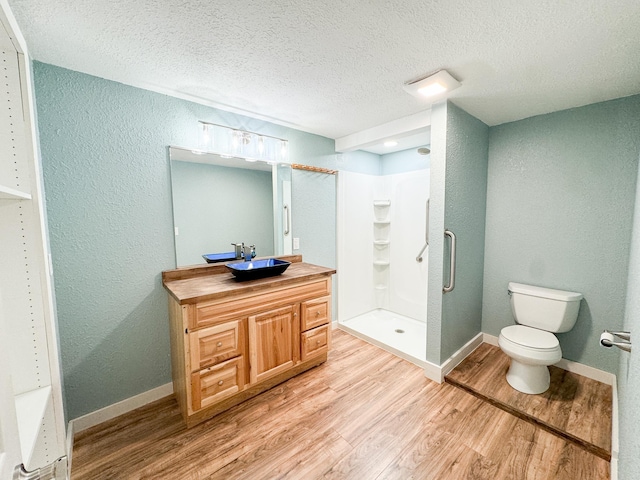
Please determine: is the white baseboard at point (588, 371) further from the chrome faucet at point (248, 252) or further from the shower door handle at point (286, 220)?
the chrome faucet at point (248, 252)

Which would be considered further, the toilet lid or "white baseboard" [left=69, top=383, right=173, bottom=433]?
the toilet lid

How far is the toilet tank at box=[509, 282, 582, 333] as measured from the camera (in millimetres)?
2098

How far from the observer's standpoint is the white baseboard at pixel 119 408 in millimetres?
1677

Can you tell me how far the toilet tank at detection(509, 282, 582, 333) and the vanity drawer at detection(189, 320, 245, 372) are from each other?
235 cm

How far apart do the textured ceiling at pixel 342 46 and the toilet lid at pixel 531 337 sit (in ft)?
5.97

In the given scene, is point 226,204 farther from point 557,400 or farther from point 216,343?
point 557,400

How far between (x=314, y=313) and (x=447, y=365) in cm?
121

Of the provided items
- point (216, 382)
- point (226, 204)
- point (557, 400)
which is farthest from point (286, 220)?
point (557, 400)

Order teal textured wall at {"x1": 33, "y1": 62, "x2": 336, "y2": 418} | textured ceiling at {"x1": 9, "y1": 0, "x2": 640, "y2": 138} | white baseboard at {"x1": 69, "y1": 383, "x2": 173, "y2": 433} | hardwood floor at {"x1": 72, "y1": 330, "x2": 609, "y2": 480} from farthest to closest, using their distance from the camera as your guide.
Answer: white baseboard at {"x1": 69, "y1": 383, "x2": 173, "y2": 433} < teal textured wall at {"x1": 33, "y1": 62, "x2": 336, "y2": 418} < hardwood floor at {"x1": 72, "y1": 330, "x2": 609, "y2": 480} < textured ceiling at {"x1": 9, "y1": 0, "x2": 640, "y2": 138}

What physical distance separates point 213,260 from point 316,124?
62.5 inches

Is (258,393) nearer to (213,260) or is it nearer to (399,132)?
(213,260)

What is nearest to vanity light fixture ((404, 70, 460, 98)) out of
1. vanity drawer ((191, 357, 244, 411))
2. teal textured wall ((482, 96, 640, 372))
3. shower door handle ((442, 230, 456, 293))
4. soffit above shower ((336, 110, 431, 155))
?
soffit above shower ((336, 110, 431, 155))

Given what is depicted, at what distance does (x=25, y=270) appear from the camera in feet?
3.56

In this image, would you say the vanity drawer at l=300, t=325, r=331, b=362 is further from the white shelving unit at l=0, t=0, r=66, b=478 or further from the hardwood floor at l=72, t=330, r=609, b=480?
the white shelving unit at l=0, t=0, r=66, b=478
